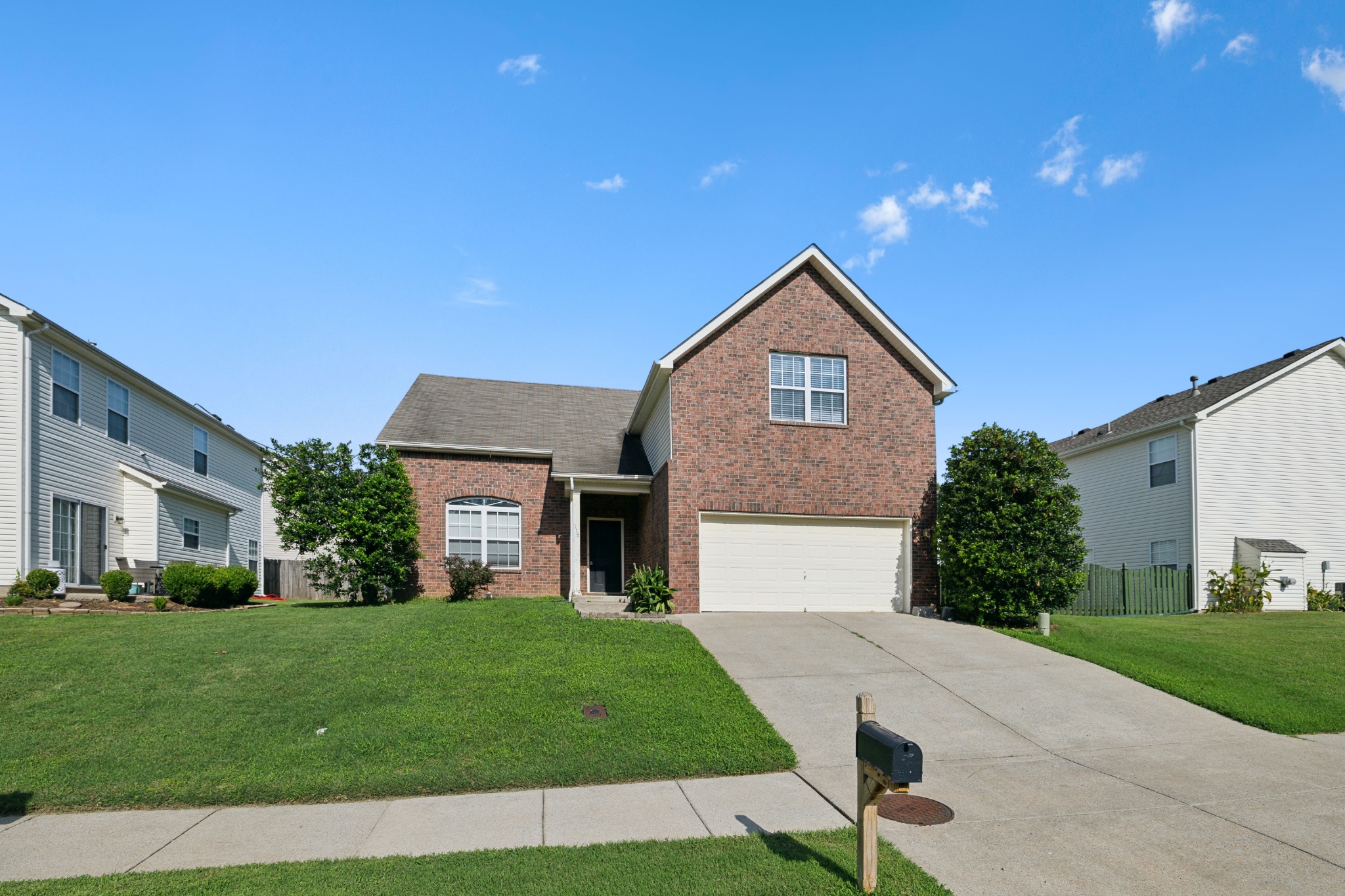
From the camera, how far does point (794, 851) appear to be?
598 centimetres

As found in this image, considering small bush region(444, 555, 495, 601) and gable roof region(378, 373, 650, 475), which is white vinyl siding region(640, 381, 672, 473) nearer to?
gable roof region(378, 373, 650, 475)

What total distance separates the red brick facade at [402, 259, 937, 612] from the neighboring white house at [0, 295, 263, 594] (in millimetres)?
12770

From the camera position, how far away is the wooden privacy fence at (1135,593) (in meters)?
20.3

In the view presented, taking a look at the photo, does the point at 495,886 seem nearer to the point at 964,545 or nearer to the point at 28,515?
the point at 964,545

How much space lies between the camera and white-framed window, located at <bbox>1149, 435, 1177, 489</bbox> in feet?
72.0

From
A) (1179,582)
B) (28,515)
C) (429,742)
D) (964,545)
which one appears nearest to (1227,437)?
(1179,582)

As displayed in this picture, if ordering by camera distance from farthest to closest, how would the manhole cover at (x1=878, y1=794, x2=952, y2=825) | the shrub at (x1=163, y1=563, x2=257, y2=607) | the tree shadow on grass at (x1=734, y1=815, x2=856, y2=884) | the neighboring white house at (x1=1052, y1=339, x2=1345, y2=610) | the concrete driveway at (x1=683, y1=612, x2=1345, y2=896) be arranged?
1. the neighboring white house at (x1=1052, y1=339, x2=1345, y2=610)
2. the shrub at (x1=163, y1=563, x2=257, y2=607)
3. the manhole cover at (x1=878, y1=794, x2=952, y2=825)
4. the concrete driveway at (x1=683, y1=612, x2=1345, y2=896)
5. the tree shadow on grass at (x1=734, y1=815, x2=856, y2=884)

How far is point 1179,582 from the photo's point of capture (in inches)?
812

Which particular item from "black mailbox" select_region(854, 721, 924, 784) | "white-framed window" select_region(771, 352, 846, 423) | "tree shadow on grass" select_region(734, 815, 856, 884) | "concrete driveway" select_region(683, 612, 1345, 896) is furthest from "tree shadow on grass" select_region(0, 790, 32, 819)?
"white-framed window" select_region(771, 352, 846, 423)

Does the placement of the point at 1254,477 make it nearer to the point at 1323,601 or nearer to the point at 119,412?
the point at 1323,601

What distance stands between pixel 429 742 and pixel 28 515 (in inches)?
500

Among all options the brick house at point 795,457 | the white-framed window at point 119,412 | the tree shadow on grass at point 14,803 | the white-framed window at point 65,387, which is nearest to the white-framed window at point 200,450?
the white-framed window at point 119,412

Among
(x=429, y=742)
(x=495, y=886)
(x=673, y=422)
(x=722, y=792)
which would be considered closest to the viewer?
(x=495, y=886)

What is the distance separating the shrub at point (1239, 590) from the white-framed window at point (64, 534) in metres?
27.1
